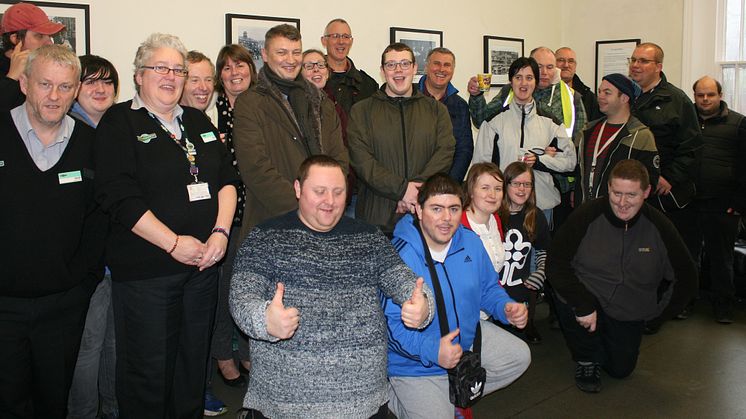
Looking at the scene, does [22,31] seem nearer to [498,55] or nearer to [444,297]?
[444,297]

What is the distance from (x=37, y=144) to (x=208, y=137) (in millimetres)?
647

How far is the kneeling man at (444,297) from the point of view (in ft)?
8.54

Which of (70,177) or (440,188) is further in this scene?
(440,188)

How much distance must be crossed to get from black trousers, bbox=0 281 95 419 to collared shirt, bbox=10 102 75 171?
50cm

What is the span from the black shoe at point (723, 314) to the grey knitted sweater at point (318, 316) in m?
3.36

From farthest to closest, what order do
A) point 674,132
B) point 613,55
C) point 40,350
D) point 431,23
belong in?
point 613,55 < point 431,23 < point 674,132 < point 40,350

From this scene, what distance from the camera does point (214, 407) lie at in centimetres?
319

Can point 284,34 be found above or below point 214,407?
above

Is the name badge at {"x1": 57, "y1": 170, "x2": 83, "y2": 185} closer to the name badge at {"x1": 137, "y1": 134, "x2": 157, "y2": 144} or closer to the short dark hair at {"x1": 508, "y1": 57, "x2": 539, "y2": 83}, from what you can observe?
the name badge at {"x1": 137, "y1": 134, "x2": 157, "y2": 144}

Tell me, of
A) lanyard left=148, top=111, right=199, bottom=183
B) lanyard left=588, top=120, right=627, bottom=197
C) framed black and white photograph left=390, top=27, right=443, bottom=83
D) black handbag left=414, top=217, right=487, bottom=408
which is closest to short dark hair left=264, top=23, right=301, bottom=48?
lanyard left=148, top=111, right=199, bottom=183

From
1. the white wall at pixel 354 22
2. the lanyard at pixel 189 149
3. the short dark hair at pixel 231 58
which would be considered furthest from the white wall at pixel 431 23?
the lanyard at pixel 189 149

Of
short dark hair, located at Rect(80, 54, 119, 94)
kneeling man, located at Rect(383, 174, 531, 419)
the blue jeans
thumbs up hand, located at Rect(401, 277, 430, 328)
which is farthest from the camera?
short dark hair, located at Rect(80, 54, 119, 94)

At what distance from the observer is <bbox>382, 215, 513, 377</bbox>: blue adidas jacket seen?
254cm

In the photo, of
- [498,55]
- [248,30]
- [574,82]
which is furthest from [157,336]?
[498,55]
